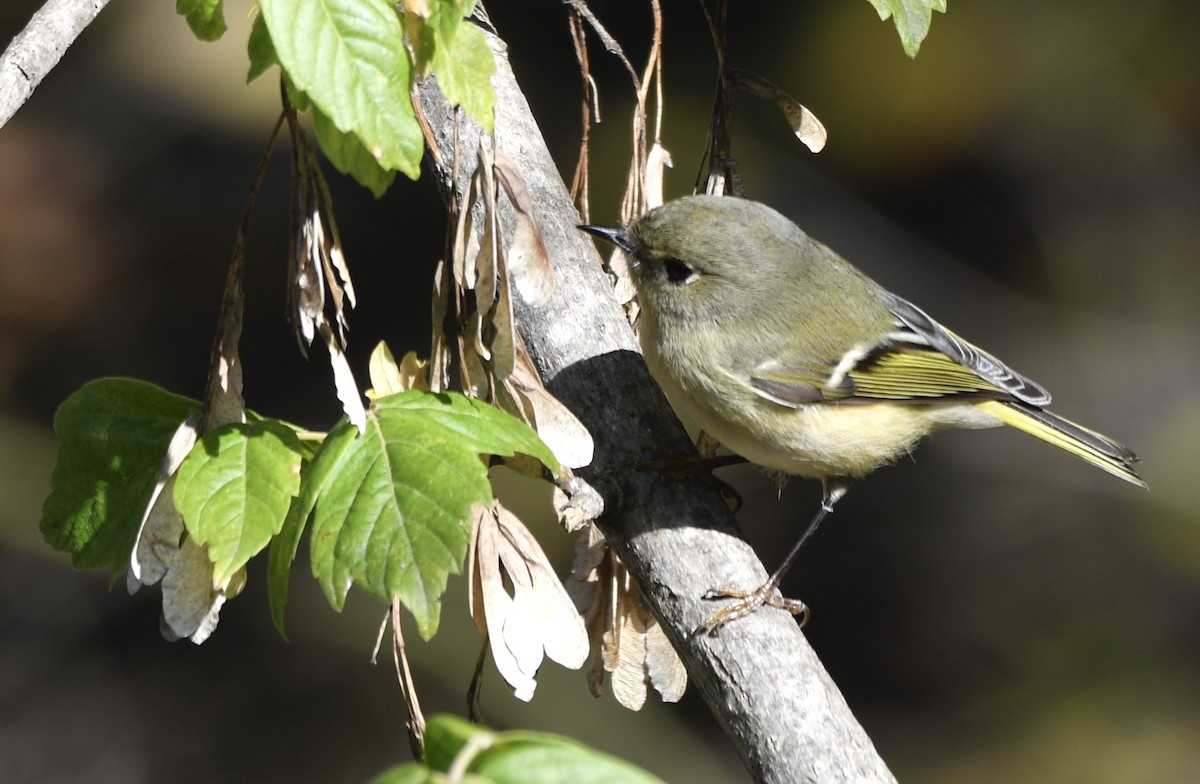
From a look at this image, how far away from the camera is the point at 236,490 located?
4.11 ft

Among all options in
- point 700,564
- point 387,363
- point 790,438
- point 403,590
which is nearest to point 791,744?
point 700,564

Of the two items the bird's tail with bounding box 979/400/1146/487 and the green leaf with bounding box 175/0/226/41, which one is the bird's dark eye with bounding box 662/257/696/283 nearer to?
the bird's tail with bounding box 979/400/1146/487

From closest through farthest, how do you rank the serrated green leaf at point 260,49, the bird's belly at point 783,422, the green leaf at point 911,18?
the serrated green leaf at point 260,49 < the green leaf at point 911,18 < the bird's belly at point 783,422

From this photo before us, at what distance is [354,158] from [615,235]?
0.78 meters

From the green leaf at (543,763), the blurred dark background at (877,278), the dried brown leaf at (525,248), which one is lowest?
the blurred dark background at (877,278)

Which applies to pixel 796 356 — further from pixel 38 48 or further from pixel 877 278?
pixel 877 278

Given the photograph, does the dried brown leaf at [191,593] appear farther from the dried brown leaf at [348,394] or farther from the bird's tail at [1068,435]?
the bird's tail at [1068,435]

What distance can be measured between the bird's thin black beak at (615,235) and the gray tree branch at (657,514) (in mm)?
136

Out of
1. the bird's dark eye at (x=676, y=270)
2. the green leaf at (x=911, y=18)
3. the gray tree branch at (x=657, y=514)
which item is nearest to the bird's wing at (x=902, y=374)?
the bird's dark eye at (x=676, y=270)

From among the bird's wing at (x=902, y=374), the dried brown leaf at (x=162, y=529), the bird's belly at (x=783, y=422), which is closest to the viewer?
the dried brown leaf at (x=162, y=529)

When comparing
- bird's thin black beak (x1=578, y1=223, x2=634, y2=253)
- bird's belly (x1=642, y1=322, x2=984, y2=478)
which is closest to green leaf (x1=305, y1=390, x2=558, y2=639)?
bird's thin black beak (x1=578, y1=223, x2=634, y2=253)

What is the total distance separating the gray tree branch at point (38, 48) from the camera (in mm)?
1132

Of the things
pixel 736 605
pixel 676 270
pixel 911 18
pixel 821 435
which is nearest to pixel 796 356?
pixel 821 435

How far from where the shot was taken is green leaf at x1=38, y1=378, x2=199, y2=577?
137 cm
